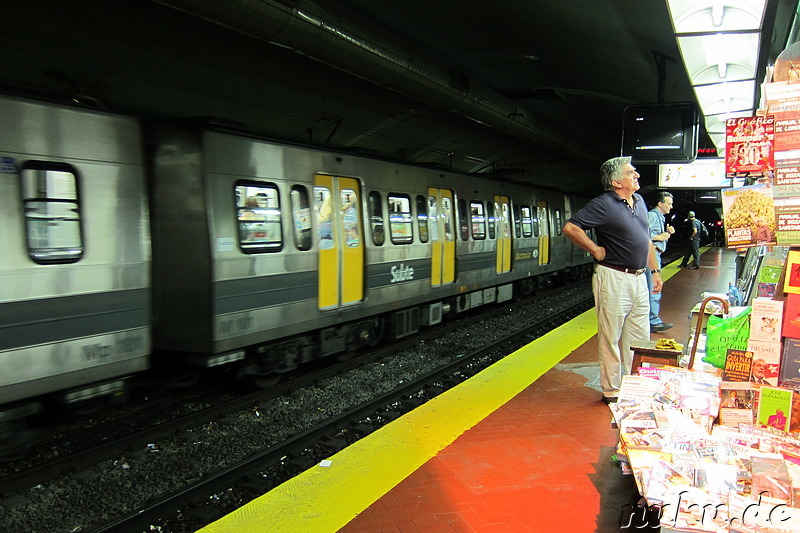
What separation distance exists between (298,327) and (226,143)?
2.42m

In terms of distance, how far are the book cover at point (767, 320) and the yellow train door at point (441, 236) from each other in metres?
7.62

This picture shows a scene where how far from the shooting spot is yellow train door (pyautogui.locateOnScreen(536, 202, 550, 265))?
16.4 metres

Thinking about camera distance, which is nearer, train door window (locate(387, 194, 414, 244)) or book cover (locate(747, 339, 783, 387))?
book cover (locate(747, 339, 783, 387))

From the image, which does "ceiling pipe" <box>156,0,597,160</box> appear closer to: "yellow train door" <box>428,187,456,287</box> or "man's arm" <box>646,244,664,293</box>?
"yellow train door" <box>428,187,456,287</box>

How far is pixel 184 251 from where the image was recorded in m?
6.40

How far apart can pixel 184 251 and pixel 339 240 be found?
2261 millimetres

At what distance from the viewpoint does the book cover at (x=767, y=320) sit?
114 inches

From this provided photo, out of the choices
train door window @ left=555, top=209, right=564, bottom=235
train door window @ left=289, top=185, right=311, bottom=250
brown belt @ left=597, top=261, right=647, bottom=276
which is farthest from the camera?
train door window @ left=555, top=209, right=564, bottom=235

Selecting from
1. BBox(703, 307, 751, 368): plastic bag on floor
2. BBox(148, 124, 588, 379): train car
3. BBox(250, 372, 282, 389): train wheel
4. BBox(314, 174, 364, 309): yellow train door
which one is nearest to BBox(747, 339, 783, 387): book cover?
BBox(703, 307, 751, 368): plastic bag on floor

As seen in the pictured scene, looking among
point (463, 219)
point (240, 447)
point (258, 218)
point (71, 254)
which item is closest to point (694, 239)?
point (463, 219)

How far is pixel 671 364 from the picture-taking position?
4293mm

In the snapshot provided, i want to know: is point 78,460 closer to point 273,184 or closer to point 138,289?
point 138,289

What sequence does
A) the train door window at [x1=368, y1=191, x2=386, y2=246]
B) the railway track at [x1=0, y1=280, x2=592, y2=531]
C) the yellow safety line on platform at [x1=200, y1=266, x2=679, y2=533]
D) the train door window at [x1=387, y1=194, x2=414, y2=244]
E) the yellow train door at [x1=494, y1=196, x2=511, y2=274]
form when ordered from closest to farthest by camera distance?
the yellow safety line on platform at [x1=200, y1=266, x2=679, y2=533], the railway track at [x1=0, y1=280, x2=592, y2=531], the train door window at [x1=368, y1=191, x2=386, y2=246], the train door window at [x1=387, y1=194, x2=414, y2=244], the yellow train door at [x1=494, y1=196, x2=511, y2=274]

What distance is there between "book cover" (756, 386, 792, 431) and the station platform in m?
0.93
